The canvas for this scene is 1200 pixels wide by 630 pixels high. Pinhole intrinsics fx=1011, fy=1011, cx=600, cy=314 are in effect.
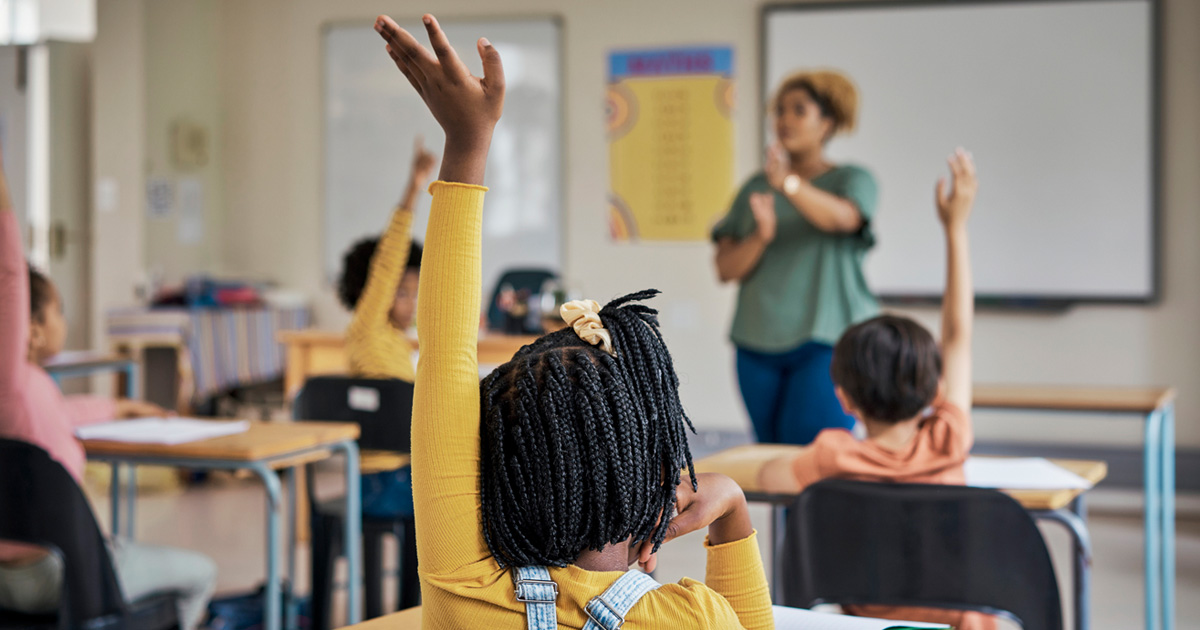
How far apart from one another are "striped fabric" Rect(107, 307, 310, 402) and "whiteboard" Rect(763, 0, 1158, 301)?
2.57 meters

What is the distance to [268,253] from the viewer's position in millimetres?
5152

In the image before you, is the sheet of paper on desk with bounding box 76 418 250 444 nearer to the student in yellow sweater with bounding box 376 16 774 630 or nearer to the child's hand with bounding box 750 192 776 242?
the child's hand with bounding box 750 192 776 242

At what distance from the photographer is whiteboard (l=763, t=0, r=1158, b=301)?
13.5ft

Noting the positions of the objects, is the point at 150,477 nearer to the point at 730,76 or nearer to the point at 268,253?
the point at 268,253

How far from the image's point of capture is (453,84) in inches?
26.1

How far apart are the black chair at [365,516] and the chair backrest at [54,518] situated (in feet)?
2.32

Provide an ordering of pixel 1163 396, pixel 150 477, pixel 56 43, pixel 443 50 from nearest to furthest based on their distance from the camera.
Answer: pixel 443 50 < pixel 1163 396 < pixel 150 477 < pixel 56 43

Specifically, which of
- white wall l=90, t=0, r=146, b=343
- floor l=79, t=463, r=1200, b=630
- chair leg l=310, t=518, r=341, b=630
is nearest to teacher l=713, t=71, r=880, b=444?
floor l=79, t=463, r=1200, b=630

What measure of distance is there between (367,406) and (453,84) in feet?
5.42

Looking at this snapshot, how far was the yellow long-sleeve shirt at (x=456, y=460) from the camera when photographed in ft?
2.26

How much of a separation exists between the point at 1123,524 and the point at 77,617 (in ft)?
12.3

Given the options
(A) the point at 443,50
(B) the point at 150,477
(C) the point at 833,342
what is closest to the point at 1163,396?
(C) the point at 833,342

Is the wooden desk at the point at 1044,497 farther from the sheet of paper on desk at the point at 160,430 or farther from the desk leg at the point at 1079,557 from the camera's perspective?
the sheet of paper on desk at the point at 160,430

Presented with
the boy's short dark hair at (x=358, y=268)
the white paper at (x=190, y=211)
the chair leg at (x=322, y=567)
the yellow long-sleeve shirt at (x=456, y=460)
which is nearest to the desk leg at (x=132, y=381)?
the boy's short dark hair at (x=358, y=268)
